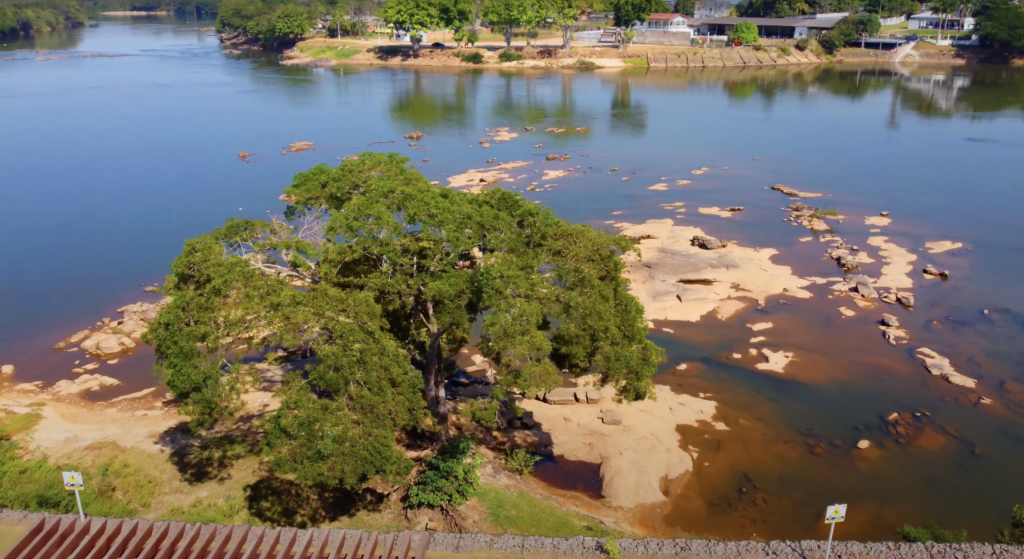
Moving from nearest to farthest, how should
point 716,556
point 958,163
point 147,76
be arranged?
1. point 716,556
2. point 958,163
3. point 147,76

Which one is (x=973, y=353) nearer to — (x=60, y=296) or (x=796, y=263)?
(x=796, y=263)

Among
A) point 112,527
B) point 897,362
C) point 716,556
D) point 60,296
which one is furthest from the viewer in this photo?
point 60,296

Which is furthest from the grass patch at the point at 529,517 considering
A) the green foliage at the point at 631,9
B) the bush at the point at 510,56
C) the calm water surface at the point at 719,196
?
the green foliage at the point at 631,9

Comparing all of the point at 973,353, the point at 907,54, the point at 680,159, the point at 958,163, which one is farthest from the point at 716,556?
the point at 907,54

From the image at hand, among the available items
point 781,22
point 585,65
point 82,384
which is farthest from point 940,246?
point 781,22

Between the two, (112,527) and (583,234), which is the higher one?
(583,234)

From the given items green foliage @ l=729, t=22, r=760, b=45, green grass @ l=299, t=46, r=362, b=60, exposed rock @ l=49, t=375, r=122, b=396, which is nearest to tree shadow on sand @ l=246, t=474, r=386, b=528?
exposed rock @ l=49, t=375, r=122, b=396
